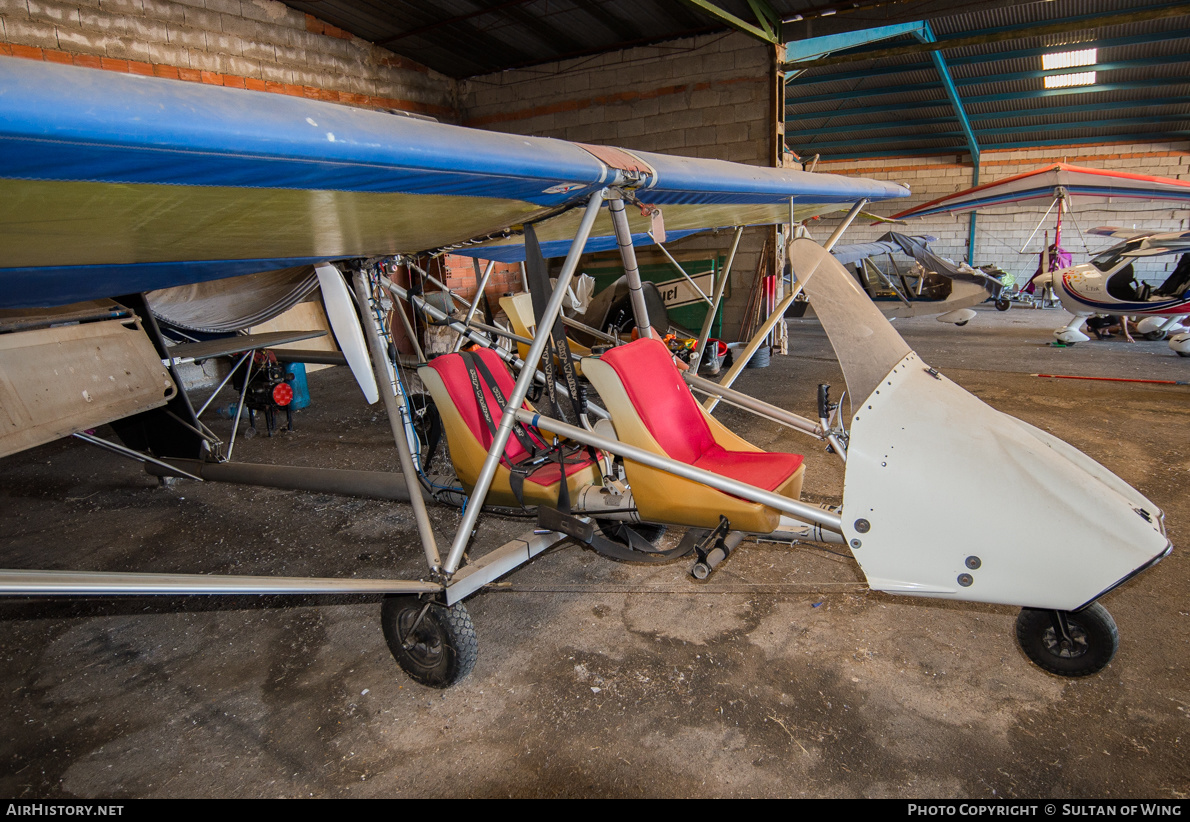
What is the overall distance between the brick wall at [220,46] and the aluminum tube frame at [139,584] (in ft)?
19.8

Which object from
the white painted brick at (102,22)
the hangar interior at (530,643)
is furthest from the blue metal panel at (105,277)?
the white painted brick at (102,22)

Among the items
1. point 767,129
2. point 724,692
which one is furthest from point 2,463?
point 767,129

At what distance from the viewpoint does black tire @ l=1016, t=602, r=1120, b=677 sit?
7.32ft

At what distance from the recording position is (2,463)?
20.0ft

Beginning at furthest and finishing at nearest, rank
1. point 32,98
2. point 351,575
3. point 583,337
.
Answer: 1. point 583,337
2. point 351,575
3. point 32,98

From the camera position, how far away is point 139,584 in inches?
63.4

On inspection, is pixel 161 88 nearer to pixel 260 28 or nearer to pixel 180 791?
pixel 180 791

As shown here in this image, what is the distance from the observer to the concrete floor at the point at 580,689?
2.08 metres

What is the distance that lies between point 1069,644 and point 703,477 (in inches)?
59.0

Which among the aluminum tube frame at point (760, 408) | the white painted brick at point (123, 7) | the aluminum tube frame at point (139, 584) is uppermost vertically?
the white painted brick at point (123, 7)

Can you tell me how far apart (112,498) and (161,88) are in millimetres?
4923

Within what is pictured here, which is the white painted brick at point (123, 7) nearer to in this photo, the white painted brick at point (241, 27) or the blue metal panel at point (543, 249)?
the white painted brick at point (241, 27)

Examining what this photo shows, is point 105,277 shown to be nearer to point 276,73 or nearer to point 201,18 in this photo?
point 201,18

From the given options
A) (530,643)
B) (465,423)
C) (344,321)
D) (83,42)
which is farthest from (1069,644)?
(83,42)
